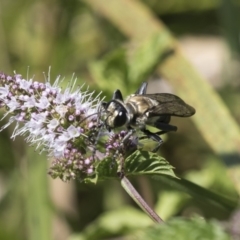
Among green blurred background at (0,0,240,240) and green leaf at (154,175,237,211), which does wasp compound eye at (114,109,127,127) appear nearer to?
green leaf at (154,175,237,211)

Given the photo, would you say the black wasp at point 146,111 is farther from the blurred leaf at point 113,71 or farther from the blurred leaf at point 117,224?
the blurred leaf at point 117,224

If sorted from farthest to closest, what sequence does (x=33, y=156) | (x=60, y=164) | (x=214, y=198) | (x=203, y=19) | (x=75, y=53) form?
1. (x=203, y=19)
2. (x=75, y=53)
3. (x=33, y=156)
4. (x=214, y=198)
5. (x=60, y=164)

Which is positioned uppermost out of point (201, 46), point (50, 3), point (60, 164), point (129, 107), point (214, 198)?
point (50, 3)

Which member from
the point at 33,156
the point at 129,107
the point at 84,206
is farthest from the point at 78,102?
the point at 84,206

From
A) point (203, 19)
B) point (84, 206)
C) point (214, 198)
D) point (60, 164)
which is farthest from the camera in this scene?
point (203, 19)

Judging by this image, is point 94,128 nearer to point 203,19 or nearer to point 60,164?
point 60,164

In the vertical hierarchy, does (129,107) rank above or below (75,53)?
below

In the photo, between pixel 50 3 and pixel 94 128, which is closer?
pixel 94 128

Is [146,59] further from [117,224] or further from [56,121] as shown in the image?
[56,121]
